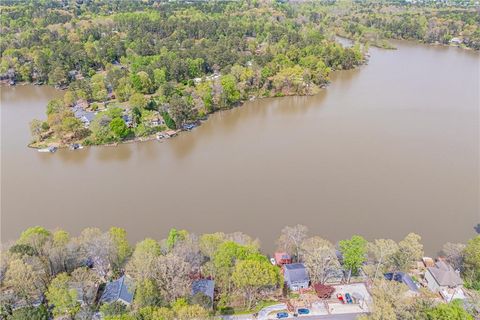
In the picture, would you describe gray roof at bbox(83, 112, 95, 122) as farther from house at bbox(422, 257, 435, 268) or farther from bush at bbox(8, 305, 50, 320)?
house at bbox(422, 257, 435, 268)

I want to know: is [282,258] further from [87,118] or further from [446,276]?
[87,118]

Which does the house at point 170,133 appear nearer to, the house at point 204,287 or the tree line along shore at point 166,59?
the tree line along shore at point 166,59

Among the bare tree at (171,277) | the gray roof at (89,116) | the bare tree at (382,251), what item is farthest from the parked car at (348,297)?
the gray roof at (89,116)

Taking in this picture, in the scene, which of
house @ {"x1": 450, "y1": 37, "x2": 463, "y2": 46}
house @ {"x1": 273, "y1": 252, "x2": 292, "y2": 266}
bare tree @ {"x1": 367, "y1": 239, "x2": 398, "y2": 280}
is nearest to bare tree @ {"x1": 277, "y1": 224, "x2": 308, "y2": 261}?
house @ {"x1": 273, "y1": 252, "x2": 292, "y2": 266}

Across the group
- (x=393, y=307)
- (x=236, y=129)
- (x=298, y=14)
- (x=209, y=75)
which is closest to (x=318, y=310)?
(x=393, y=307)

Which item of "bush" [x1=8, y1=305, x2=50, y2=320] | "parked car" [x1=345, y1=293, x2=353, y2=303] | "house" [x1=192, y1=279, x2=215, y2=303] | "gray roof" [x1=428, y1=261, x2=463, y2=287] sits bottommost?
"parked car" [x1=345, y1=293, x2=353, y2=303]

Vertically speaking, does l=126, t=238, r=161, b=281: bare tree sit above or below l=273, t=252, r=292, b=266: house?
above
